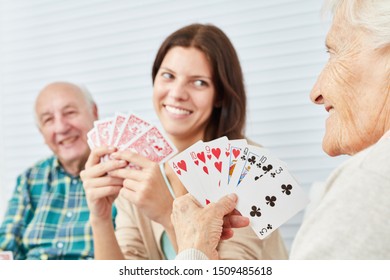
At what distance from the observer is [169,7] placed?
2.91 meters

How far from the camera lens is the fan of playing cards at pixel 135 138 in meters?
1.89

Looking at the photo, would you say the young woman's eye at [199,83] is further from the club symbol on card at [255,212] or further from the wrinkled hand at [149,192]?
the club symbol on card at [255,212]

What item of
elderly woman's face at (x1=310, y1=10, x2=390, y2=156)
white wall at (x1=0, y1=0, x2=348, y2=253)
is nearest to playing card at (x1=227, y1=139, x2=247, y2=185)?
elderly woman's face at (x1=310, y1=10, x2=390, y2=156)

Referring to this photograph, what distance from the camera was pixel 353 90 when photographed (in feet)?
4.16

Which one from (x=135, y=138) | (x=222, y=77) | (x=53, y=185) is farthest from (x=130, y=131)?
(x=53, y=185)

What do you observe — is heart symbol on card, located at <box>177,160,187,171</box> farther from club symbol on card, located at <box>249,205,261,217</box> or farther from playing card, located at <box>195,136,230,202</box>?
club symbol on card, located at <box>249,205,261,217</box>

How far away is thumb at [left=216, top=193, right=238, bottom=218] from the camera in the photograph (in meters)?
1.38

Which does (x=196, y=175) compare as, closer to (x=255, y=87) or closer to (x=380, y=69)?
(x=380, y=69)

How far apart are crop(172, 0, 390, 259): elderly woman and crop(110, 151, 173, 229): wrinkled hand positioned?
0.29 m

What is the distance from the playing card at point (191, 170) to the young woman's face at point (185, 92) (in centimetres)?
46

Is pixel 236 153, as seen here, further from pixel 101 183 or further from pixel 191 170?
pixel 101 183
